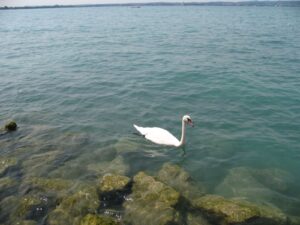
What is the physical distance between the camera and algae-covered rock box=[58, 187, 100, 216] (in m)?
10.2

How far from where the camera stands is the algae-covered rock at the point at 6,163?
12.6 meters

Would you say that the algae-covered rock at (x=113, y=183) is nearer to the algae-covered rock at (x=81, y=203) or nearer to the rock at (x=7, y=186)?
the algae-covered rock at (x=81, y=203)

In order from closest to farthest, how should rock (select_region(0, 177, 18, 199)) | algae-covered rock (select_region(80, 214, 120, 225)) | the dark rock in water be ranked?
algae-covered rock (select_region(80, 214, 120, 225)) → rock (select_region(0, 177, 18, 199)) → the dark rock in water

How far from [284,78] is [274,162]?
11210mm

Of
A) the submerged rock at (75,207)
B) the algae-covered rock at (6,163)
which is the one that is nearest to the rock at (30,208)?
the submerged rock at (75,207)

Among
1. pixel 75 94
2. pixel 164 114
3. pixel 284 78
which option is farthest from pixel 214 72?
pixel 75 94

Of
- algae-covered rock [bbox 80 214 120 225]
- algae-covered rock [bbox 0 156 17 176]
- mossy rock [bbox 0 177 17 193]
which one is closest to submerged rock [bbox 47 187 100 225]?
algae-covered rock [bbox 80 214 120 225]

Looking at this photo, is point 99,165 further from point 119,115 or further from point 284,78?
point 284,78

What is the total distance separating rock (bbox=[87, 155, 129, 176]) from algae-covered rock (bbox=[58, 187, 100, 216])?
1609 millimetres

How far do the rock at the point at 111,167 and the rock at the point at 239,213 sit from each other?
3.54 meters

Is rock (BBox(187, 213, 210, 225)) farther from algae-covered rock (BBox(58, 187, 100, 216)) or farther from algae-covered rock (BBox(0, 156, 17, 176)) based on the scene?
algae-covered rock (BBox(0, 156, 17, 176))

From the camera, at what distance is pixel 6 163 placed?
13.0 meters

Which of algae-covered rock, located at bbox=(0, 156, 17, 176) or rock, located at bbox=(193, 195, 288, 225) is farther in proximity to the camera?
algae-covered rock, located at bbox=(0, 156, 17, 176)

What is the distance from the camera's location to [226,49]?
32.8 meters
